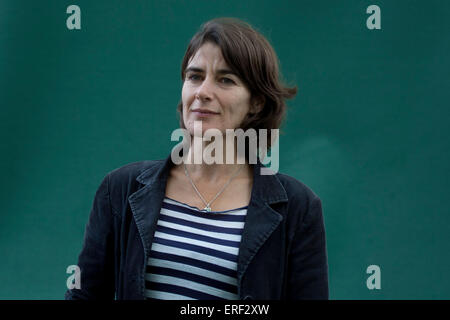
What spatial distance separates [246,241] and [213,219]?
107 mm

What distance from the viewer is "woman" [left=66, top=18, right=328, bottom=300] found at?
3.49ft

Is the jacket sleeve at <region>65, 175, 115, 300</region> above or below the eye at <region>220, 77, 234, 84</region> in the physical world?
below

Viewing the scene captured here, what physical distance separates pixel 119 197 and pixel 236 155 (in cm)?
35

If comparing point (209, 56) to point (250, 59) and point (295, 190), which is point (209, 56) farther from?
point (295, 190)

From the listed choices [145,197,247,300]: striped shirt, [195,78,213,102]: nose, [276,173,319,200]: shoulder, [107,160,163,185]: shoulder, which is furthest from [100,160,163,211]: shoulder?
[276,173,319,200]: shoulder

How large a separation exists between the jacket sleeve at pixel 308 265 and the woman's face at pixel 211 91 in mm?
343

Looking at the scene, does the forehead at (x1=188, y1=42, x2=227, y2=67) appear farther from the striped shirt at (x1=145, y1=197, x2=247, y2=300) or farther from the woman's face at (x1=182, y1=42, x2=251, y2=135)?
the striped shirt at (x1=145, y1=197, x2=247, y2=300)

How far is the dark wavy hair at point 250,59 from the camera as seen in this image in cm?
114

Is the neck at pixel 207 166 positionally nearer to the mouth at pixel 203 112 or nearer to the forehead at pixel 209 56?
the mouth at pixel 203 112

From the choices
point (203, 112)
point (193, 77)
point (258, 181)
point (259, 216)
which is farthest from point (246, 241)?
point (193, 77)

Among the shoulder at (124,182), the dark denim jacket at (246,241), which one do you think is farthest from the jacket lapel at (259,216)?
the shoulder at (124,182)

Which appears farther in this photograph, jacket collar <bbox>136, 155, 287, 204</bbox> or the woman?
jacket collar <bbox>136, 155, 287, 204</bbox>
